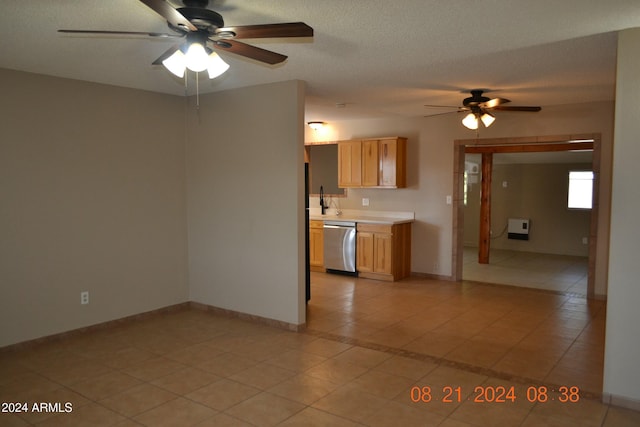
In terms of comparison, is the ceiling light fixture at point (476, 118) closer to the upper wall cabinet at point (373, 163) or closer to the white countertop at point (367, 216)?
the upper wall cabinet at point (373, 163)

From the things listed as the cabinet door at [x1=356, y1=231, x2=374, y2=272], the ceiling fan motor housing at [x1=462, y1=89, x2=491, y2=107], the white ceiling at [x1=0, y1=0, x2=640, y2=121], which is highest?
the white ceiling at [x1=0, y1=0, x2=640, y2=121]

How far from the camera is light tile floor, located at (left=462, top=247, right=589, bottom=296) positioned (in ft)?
22.3

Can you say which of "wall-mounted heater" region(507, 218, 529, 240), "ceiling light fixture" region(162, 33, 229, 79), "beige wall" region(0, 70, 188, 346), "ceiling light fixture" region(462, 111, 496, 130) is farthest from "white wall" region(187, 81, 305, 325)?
"wall-mounted heater" region(507, 218, 529, 240)

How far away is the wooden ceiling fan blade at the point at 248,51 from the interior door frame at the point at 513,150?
445 cm

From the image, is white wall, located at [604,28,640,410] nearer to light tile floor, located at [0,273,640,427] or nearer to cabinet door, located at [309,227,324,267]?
light tile floor, located at [0,273,640,427]

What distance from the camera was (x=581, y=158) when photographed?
29.8ft

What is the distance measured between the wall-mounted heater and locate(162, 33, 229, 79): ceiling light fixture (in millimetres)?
8602

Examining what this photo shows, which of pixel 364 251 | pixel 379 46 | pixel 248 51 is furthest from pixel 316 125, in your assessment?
pixel 248 51

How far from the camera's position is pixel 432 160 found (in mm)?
6930

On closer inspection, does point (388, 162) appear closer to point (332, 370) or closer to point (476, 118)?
point (476, 118)

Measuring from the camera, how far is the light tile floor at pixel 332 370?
Result: 2963mm

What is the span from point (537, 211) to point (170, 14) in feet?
30.2

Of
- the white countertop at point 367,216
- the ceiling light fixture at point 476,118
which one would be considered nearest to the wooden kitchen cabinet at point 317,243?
the white countertop at point 367,216

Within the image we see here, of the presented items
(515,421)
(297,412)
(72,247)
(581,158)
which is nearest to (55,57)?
(72,247)
